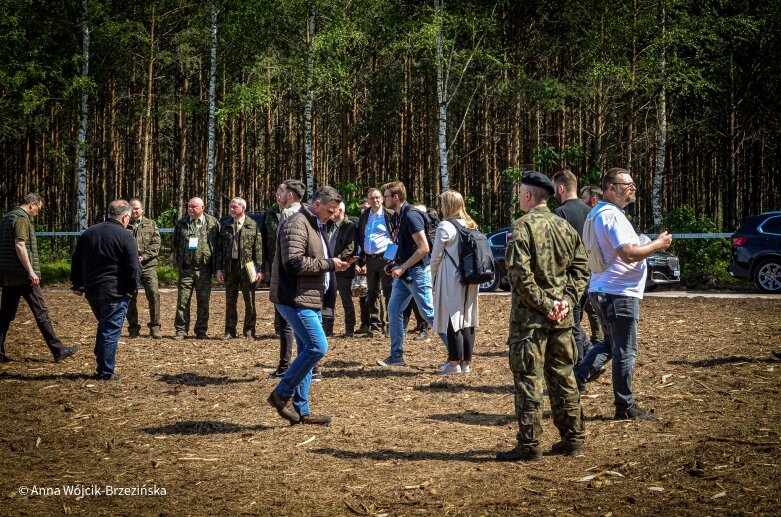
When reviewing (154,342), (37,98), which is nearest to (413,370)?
(154,342)

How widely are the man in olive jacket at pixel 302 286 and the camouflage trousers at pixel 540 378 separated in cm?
189

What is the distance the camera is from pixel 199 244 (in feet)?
43.9

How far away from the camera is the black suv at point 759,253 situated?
63.7 feet

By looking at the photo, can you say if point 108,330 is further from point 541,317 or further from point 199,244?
point 541,317

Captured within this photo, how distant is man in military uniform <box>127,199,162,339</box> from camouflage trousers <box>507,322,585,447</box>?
8.67 meters

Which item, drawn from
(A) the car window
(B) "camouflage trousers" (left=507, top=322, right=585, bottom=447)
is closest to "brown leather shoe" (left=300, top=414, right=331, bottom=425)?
(B) "camouflage trousers" (left=507, top=322, right=585, bottom=447)

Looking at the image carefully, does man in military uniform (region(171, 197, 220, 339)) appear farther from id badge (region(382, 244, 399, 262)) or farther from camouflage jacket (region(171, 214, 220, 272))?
id badge (region(382, 244, 399, 262))

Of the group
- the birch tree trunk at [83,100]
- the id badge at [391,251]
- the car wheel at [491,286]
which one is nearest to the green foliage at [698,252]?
the car wheel at [491,286]

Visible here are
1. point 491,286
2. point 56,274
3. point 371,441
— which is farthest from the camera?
point 56,274

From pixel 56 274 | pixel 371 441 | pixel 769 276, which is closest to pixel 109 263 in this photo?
pixel 371 441

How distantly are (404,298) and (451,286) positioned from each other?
1327 mm

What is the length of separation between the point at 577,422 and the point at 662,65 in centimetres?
2424

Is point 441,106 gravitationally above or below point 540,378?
above

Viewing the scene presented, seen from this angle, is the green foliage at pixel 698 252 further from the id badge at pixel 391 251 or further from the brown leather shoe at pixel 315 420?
the brown leather shoe at pixel 315 420
